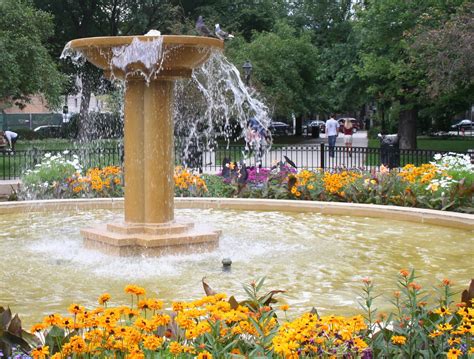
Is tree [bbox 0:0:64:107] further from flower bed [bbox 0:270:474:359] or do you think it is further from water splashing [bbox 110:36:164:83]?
flower bed [bbox 0:270:474:359]

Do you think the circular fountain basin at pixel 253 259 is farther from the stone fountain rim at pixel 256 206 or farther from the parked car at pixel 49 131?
the parked car at pixel 49 131

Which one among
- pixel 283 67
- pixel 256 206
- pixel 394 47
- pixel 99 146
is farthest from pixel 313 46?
pixel 256 206

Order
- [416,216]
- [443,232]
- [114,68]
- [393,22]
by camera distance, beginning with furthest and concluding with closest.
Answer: [393,22]
[416,216]
[443,232]
[114,68]

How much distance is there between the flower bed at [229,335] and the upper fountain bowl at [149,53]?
13.8 ft

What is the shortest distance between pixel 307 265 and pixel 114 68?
295 cm

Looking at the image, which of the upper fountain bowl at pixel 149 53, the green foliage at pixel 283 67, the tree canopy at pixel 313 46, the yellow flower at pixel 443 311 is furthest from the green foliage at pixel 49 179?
the green foliage at pixel 283 67

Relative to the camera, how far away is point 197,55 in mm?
8328

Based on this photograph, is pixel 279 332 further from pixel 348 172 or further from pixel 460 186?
pixel 348 172

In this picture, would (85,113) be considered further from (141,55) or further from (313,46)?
(141,55)

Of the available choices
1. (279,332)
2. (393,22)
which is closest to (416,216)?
(279,332)

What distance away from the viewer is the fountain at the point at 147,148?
8227mm

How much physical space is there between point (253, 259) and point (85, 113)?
32.0 meters

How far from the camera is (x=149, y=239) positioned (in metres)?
8.26

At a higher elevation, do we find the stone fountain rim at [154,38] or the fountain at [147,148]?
the stone fountain rim at [154,38]
